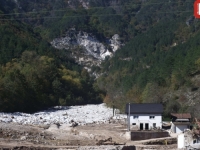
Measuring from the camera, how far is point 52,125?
67.2 metres

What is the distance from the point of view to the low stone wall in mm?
57844

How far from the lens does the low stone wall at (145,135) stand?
5784 cm

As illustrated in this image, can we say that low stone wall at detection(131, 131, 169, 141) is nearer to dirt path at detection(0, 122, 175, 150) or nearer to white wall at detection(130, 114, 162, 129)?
dirt path at detection(0, 122, 175, 150)

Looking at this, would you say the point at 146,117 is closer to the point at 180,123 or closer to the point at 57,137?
the point at 180,123

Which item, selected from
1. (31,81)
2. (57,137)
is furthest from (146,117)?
(31,81)

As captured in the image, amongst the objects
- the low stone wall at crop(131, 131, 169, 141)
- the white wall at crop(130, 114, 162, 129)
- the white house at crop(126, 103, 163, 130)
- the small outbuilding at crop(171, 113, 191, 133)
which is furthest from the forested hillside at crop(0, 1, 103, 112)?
the small outbuilding at crop(171, 113, 191, 133)

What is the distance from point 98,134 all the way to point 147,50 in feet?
443

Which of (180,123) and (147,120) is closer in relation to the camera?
(180,123)

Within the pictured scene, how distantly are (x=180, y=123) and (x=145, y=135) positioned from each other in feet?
17.2

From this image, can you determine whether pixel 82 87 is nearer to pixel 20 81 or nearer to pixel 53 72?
pixel 53 72

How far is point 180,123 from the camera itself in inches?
2408

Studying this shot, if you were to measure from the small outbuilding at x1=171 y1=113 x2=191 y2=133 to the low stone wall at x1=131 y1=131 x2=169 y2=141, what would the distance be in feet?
7.57

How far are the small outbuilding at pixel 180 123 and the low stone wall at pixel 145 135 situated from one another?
2.31 metres

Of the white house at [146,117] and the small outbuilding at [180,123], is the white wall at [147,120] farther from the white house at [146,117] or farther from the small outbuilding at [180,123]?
the small outbuilding at [180,123]
